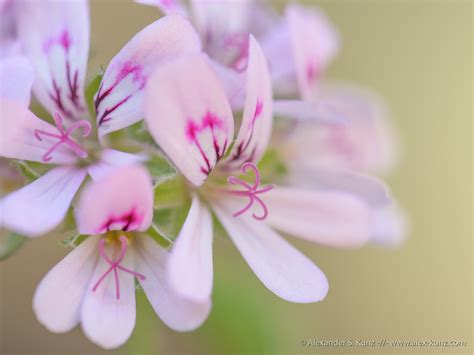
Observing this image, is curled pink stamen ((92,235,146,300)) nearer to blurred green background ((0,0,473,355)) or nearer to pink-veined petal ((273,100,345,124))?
pink-veined petal ((273,100,345,124))

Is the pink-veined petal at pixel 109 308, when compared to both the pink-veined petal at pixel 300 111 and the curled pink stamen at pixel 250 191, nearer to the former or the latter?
the curled pink stamen at pixel 250 191

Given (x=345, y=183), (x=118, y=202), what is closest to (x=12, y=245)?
(x=118, y=202)

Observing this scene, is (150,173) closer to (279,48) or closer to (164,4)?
(164,4)

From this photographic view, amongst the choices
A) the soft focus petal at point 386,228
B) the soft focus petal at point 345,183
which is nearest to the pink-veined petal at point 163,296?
the soft focus petal at point 345,183

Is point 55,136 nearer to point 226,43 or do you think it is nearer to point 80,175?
point 80,175

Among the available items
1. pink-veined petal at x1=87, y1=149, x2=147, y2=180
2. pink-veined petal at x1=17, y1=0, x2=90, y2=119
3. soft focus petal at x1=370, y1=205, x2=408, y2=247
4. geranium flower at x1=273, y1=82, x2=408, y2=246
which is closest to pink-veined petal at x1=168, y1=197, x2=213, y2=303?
pink-veined petal at x1=87, y1=149, x2=147, y2=180

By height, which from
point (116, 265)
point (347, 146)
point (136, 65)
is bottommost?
point (347, 146)

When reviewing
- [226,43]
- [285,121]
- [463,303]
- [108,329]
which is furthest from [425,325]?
[108,329]
